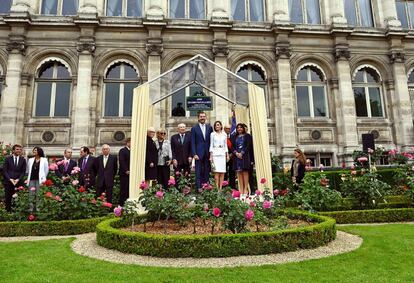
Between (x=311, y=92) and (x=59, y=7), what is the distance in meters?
18.0

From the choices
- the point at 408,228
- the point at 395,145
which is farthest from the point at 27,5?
the point at 395,145

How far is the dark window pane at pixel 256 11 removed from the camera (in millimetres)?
22219

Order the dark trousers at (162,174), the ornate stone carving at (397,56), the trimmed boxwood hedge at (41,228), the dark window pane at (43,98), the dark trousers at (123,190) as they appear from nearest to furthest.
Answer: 1. the trimmed boxwood hedge at (41,228)
2. the dark trousers at (162,174)
3. the dark trousers at (123,190)
4. the dark window pane at (43,98)
5. the ornate stone carving at (397,56)

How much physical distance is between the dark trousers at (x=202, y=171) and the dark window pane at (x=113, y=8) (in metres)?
16.0

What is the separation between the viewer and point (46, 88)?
19734 millimetres

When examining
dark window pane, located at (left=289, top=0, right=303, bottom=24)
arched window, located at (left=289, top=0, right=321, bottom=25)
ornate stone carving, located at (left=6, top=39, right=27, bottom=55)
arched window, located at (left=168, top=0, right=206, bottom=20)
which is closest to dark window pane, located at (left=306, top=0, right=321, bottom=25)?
arched window, located at (left=289, top=0, right=321, bottom=25)

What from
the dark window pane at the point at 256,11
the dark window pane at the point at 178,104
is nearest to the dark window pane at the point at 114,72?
the dark window pane at the point at 178,104

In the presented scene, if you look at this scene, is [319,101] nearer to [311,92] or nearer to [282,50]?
[311,92]

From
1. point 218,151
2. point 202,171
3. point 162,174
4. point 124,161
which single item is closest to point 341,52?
point 218,151

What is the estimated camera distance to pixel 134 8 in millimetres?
21438

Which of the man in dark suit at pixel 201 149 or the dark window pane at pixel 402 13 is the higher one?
the dark window pane at pixel 402 13

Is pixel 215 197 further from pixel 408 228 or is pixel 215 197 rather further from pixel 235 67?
pixel 235 67

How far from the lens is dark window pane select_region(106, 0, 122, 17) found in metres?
21.1

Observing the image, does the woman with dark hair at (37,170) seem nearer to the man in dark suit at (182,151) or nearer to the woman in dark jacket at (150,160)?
the woman in dark jacket at (150,160)
